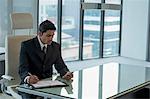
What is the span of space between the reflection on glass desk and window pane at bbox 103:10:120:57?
10.3ft

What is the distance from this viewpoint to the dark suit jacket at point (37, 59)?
9.73ft

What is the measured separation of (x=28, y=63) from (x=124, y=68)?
1.22 metres

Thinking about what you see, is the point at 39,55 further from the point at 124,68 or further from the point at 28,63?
the point at 124,68

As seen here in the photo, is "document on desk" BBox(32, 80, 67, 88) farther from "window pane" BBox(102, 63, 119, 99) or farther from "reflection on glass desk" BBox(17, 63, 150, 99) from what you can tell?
"window pane" BBox(102, 63, 119, 99)

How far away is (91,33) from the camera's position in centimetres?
657

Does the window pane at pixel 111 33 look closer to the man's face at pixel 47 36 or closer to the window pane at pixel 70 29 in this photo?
the window pane at pixel 70 29

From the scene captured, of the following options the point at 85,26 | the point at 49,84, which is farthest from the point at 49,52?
the point at 85,26

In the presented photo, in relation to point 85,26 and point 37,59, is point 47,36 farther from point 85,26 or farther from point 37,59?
point 85,26

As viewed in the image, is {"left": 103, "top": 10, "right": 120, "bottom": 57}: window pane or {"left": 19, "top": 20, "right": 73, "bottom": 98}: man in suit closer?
{"left": 19, "top": 20, "right": 73, "bottom": 98}: man in suit

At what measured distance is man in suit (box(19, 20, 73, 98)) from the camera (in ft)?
9.41

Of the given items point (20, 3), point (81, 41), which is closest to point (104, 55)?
point (81, 41)

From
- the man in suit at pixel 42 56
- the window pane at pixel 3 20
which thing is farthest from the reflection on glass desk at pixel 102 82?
the window pane at pixel 3 20

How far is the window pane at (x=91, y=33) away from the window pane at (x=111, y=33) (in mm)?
233

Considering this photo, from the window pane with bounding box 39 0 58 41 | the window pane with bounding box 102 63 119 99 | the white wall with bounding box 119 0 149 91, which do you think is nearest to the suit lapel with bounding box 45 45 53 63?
the window pane with bounding box 102 63 119 99
